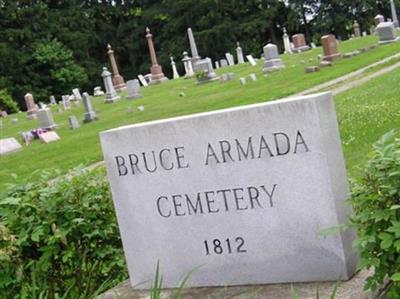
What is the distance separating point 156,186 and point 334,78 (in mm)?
15134

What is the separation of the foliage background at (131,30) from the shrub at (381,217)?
Answer: 43.4 meters

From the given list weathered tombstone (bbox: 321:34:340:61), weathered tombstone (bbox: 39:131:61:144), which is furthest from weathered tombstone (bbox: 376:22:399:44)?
weathered tombstone (bbox: 39:131:61:144)

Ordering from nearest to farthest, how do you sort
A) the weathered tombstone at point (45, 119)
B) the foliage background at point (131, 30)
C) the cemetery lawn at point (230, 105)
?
the cemetery lawn at point (230, 105), the weathered tombstone at point (45, 119), the foliage background at point (131, 30)

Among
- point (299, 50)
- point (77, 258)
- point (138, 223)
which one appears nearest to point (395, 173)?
point (138, 223)

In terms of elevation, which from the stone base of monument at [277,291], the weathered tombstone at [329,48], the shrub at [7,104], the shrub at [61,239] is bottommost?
the shrub at [7,104]

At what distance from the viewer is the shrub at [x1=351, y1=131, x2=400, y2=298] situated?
117 inches

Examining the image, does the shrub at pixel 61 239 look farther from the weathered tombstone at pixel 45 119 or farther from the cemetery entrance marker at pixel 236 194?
the weathered tombstone at pixel 45 119

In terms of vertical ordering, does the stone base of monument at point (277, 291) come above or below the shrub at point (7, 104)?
above

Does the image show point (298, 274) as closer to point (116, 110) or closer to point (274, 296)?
point (274, 296)

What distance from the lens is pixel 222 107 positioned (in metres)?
16.9

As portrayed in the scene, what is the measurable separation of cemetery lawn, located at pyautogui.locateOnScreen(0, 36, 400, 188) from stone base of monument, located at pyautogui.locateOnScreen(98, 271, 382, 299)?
8.33 feet

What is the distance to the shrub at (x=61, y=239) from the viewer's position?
14.3ft

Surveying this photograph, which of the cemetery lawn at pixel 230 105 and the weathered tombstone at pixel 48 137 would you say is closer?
the cemetery lawn at pixel 230 105

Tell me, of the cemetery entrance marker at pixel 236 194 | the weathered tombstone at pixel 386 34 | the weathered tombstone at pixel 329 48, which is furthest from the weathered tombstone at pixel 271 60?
the cemetery entrance marker at pixel 236 194
